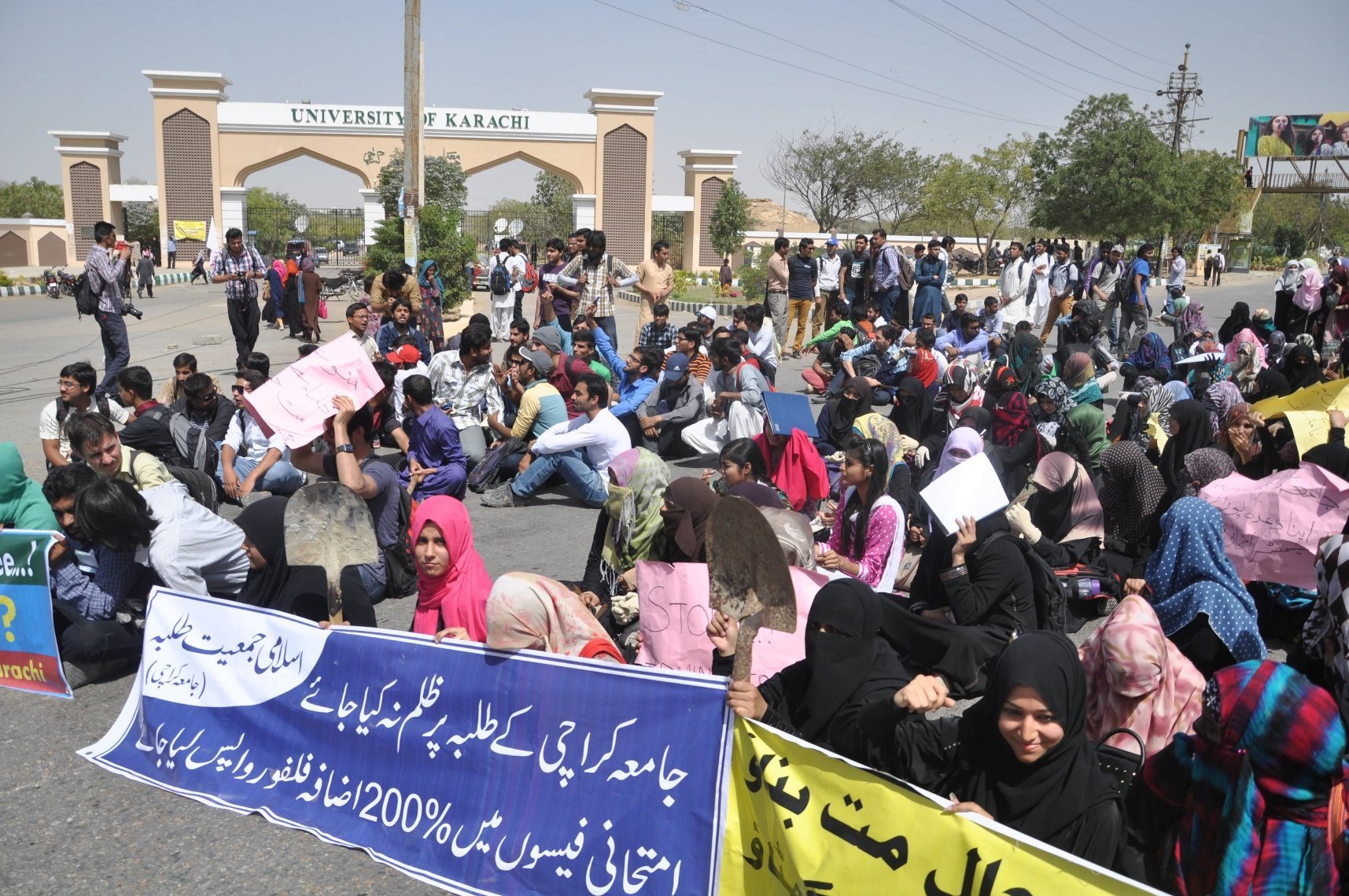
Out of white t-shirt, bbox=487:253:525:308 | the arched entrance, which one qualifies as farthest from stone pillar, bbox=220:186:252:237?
white t-shirt, bbox=487:253:525:308

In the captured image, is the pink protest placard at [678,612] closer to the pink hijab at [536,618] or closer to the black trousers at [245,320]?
the pink hijab at [536,618]

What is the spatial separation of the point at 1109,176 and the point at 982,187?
368 inches

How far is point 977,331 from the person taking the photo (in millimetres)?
11578

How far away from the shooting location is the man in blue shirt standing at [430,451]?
6715 millimetres

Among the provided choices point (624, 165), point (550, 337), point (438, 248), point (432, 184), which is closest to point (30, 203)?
point (624, 165)

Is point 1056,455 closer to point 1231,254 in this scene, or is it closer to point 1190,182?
point 1190,182

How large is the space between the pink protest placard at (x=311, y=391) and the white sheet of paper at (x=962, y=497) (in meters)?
3.04

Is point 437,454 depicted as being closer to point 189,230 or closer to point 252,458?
point 252,458

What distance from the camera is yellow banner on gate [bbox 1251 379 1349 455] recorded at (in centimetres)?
626

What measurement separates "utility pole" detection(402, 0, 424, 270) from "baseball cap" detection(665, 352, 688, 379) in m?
4.90

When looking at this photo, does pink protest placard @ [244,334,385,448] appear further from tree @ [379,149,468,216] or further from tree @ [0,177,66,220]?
tree @ [0,177,66,220]

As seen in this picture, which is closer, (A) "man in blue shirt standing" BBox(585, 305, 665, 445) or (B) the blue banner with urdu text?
(B) the blue banner with urdu text

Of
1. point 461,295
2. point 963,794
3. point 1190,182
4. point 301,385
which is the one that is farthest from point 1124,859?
point 1190,182

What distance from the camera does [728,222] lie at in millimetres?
38844
